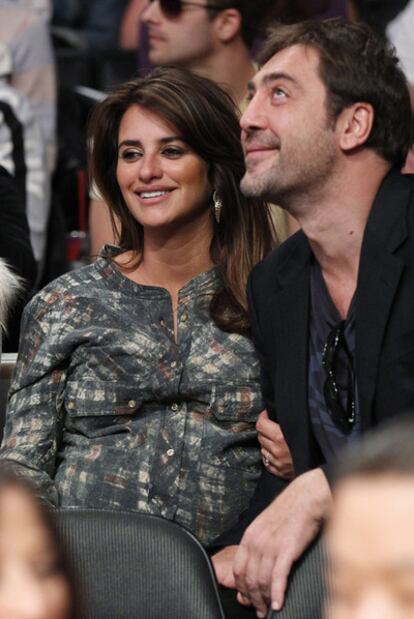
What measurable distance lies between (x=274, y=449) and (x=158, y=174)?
748 mm

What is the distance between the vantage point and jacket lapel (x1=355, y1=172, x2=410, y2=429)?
2486 mm

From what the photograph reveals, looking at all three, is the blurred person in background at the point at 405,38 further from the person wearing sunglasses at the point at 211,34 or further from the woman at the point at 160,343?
the woman at the point at 160,343

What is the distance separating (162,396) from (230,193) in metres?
0.57

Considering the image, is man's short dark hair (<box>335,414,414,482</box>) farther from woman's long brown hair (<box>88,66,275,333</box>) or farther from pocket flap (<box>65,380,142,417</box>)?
woman's long brown hair (<box>88,66,275,333</box>)

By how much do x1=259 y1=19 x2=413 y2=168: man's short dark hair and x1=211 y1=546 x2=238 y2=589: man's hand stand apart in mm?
865

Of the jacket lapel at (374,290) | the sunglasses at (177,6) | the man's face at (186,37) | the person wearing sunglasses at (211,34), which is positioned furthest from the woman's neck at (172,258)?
the sunglasses at (177,6)

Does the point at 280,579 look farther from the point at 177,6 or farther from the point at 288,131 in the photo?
the point at 177,6

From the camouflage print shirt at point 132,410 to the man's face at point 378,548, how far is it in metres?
1.96

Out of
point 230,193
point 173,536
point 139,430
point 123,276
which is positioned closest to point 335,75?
point 230,193

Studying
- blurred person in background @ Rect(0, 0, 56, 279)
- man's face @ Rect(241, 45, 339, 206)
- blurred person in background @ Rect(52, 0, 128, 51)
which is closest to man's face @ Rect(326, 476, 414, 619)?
man's face @ Rect(241, 45, 339, 206)

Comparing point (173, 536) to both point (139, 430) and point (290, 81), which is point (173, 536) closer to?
point (139, 430)

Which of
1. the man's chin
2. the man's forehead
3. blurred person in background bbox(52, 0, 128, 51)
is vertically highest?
blurred person in background bbox(52, 0, 128, 51)

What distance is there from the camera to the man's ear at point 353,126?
2.73 metres

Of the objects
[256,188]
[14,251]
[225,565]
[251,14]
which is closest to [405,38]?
[251,14]
